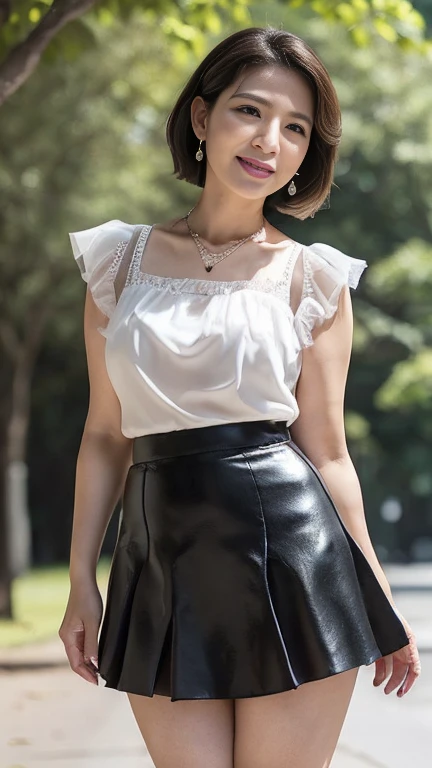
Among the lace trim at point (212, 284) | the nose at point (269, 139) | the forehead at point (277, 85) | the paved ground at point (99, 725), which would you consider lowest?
the paved ground at point (99, 725)

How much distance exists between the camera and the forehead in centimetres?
249

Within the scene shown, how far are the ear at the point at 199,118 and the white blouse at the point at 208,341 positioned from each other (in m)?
0.29

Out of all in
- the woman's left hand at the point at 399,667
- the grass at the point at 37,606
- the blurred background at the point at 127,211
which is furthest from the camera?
the grass at the point at 37,606

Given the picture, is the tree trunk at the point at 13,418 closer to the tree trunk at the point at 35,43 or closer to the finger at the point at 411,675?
the tree trunk at the point at 35,43

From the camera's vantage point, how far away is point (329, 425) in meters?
2.53

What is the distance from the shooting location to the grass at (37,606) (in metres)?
12.1

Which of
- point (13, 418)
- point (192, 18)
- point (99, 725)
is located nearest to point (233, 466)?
point (192, 18)

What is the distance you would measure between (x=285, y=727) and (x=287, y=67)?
124cm

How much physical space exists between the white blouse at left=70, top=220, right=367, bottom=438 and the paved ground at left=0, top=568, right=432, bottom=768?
366cm

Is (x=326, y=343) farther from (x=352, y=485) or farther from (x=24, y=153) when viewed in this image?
(x=24, y=153)

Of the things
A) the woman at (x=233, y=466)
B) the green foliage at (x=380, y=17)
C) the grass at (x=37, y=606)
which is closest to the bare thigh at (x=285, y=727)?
the woman at (x=233, y=466)

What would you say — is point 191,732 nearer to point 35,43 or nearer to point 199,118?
point 199,118

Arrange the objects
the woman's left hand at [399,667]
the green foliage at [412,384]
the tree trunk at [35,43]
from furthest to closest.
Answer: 1. the green foliage at [412,384]
2. the tree trunk at [35,43]
3. the woman's left hand at [399,667]

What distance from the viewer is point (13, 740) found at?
6.62m
